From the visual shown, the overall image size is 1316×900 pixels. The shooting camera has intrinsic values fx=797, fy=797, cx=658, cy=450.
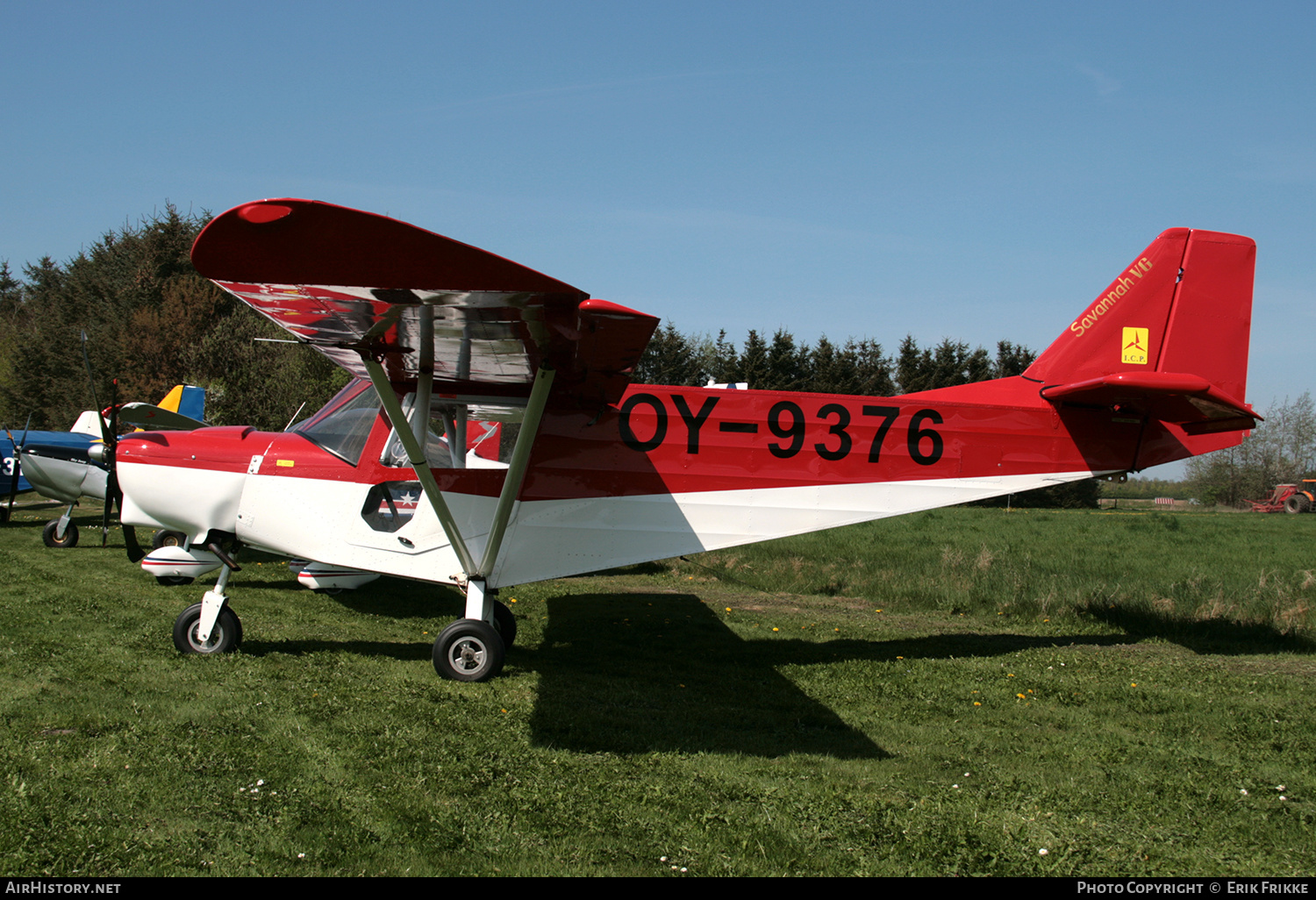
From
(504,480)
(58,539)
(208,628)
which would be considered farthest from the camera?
(58,539)

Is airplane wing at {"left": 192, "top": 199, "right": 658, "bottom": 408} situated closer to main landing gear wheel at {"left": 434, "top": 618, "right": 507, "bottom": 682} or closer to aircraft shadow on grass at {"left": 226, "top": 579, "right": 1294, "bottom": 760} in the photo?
main landing gear wheel at {"left": 434, "top": 618, "right": 507, "bottom": 682}

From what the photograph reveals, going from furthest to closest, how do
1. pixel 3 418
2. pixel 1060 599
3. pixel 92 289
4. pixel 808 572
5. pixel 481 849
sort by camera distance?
pixel 92 289 < pixel 3 418 < pixel 808 572 < pixel 1060 599 < pixel 481 849

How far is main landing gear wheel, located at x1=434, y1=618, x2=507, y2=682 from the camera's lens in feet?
19.0

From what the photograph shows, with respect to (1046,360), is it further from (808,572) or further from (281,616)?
(281,616)

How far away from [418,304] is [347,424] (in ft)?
8.96

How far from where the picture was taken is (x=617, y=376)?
5930 millimetres

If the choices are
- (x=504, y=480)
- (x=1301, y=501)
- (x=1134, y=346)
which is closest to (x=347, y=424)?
(x=504, y=480)

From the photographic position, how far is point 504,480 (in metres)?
6.41

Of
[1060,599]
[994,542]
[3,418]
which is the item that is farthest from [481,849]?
[3,418]

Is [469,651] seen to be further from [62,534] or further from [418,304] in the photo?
[62,534]

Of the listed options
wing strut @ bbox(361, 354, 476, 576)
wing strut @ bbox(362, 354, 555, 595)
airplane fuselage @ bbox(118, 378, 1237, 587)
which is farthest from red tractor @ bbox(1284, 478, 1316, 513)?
wing strut @ bbox(361, 354, 476, 576)

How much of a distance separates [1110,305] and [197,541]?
26.2 feet

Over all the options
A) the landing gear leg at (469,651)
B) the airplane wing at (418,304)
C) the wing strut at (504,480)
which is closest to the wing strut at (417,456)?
the wing strut at (504,480)
